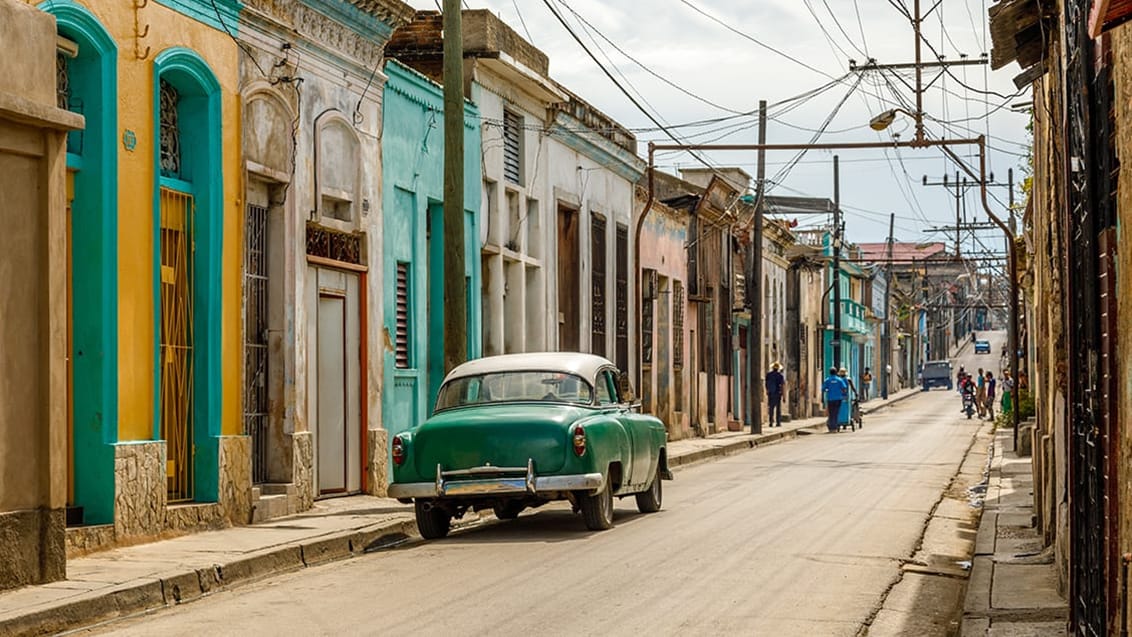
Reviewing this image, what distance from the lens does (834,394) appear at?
156 feet

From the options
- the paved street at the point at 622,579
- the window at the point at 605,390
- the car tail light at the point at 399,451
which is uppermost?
the window at the point at 605,390

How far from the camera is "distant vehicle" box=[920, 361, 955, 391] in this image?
108500mm

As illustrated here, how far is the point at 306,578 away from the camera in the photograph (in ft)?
41.8

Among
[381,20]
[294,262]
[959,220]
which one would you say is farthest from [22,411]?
[959,220]

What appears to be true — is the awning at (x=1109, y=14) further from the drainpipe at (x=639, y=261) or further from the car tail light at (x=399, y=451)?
the drainpipe at (x=639, y=261)

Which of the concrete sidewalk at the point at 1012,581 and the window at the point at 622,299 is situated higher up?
the window at the point at 622,299

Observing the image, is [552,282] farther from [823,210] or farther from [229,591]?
[823,210]

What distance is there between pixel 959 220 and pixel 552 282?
5769cm

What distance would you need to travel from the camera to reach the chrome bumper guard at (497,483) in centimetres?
1487

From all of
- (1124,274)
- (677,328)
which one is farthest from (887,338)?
(1124,274)

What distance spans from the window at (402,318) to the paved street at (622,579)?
14.5ft

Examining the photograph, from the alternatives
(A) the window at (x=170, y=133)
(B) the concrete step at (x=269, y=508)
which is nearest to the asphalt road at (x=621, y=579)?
(B) the concrete step at (x=269, y=508)

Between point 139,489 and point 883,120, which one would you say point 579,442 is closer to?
point 139,489

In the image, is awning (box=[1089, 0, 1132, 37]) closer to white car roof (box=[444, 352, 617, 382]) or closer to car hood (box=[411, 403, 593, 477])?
car hood (box=[411, 403, 593, 477])
